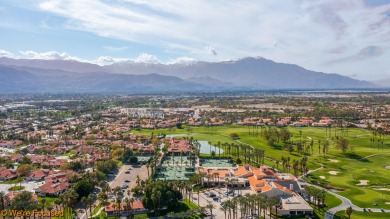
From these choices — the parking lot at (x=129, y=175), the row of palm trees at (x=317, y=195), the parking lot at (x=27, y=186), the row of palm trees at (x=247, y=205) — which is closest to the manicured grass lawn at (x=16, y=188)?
the parking lot at (x=27, y=186)

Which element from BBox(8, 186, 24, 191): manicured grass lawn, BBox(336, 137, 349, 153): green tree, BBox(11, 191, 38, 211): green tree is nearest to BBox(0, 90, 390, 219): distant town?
BBox(11, 191, 38, 211): green tree

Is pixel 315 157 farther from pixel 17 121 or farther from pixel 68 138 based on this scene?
pixel 17 121

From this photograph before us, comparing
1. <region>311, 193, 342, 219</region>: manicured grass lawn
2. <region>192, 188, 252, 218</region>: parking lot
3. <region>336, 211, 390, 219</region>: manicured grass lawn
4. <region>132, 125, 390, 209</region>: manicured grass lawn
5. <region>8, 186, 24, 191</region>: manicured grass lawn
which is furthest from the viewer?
<region>8, 186, 24, 191</region>: manicured grass lawn

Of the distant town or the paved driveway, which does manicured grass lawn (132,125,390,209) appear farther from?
the paved driveway

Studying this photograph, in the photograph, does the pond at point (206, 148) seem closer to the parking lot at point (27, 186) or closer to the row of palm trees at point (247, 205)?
the parking lot at point (27, 186)

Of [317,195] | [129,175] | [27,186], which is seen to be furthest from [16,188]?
[317,195]

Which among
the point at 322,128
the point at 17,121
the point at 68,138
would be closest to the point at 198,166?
the point at 68,138

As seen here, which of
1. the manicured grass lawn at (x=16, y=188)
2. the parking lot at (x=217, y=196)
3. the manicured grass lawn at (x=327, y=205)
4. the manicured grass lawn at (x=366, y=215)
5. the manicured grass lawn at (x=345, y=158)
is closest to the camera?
the manicured grass lawn at (x=366, y=215)

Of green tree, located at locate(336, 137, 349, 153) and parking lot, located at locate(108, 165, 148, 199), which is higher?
green tree, located at locate(336, 137, 349, 153)
